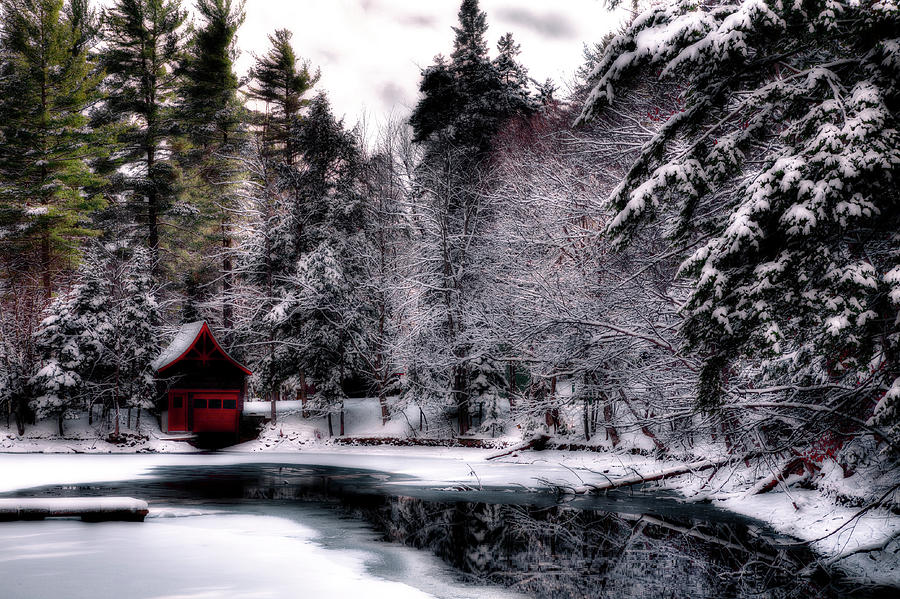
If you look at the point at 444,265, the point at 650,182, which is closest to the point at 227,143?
the point at 444,265

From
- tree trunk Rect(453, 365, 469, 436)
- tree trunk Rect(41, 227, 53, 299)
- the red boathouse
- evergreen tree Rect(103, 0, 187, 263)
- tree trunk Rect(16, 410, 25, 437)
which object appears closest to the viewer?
tree trunk Rect(16, 410, 25, 437)

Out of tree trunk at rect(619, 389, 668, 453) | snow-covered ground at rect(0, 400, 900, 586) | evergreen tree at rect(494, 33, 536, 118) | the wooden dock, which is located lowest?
snow-covered ground at rect(0, 400, 900, 586)

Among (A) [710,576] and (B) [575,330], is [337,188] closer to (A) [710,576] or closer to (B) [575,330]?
(B) [575,330]

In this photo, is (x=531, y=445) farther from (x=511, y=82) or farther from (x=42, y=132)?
(x=42, y=132)

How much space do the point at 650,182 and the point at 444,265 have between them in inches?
823

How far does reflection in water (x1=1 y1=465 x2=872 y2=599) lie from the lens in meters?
7.64

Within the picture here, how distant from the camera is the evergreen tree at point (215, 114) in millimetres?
38594

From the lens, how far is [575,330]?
14.2 metres

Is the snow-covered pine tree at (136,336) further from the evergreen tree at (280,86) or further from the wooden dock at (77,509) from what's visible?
the wooden dock at (77,509)

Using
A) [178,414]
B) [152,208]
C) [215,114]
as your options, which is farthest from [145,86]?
[178,414]

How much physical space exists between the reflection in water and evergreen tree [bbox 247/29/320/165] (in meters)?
28.6

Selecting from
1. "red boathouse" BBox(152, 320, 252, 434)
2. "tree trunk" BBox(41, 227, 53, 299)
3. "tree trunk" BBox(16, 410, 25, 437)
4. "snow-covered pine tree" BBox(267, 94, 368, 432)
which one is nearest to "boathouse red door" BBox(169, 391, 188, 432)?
"red boathouse" BBox(152, 320, 252, 434)

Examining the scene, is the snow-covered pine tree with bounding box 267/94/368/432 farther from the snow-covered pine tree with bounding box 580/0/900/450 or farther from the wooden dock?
the snow-covered pine tree with bounding box 580/0/900/450

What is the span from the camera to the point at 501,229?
76.6ft
